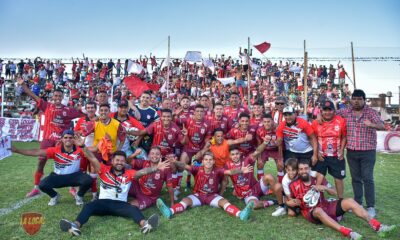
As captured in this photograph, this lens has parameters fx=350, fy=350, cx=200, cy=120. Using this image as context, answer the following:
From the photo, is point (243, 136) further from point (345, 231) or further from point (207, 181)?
point (345, 231)

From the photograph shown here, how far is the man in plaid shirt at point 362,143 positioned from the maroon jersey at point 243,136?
199 centimetres

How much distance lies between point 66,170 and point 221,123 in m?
3.47

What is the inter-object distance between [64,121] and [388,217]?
263 inches

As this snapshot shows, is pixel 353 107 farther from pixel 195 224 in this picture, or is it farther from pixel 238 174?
pixel 195 224

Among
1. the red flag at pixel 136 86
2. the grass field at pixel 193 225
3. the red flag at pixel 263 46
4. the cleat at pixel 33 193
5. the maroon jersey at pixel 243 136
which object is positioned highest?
the red flag at pixel 263 46

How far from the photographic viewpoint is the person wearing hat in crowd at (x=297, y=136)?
22.2 feet

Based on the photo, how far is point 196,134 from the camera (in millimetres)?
7734

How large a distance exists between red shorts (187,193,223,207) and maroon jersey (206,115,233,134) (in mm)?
1826

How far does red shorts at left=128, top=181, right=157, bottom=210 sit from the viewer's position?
616cm

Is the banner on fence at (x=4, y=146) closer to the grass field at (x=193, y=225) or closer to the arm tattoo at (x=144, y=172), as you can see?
the grass field at (x=193, y=225)

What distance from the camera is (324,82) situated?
26.5 meters

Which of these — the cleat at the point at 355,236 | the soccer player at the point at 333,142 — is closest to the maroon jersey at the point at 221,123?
the soccer player at the point at 333,142

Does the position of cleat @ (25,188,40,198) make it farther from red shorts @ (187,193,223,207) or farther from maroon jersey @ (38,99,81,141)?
red shorts @ (187,193,223,207)

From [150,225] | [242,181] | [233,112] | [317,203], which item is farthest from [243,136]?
[150,225]
